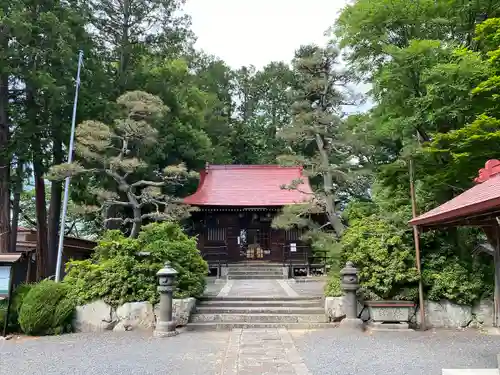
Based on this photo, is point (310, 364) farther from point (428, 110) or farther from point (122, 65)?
point (122, 65)

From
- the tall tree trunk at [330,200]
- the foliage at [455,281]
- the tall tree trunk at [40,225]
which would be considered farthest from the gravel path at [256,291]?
the tall tree trunk at [40,225]

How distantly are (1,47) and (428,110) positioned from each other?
12.0 meters

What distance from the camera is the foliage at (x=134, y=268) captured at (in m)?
8.55

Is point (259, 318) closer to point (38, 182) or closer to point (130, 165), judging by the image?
point (130, 165)

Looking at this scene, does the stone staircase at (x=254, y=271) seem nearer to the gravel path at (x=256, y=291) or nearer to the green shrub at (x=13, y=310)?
the gravel path at (x=256, y=291)

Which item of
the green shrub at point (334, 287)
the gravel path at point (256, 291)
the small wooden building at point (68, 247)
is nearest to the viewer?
the green shrub at point (334, 287)

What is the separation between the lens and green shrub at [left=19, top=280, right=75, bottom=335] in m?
8.04

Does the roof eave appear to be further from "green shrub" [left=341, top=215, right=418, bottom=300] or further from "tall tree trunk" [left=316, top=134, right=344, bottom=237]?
"tall tree trunk" [left=316, top=134, right=344, bottom=237]

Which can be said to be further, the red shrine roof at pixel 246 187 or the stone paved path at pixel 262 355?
the red shrine roof at pixel 246 187

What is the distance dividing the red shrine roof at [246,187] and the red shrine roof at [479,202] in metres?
11.0

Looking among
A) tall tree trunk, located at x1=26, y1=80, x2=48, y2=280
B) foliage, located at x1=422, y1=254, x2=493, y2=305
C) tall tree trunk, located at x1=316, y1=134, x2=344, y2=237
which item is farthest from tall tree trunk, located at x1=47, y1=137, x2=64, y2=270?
foliage, located at x1=422, y1=254, x2=493, y2=305

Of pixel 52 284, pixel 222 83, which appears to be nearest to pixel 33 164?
pixel 52 284

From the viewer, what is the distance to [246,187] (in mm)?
20250

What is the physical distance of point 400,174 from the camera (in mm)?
10445
